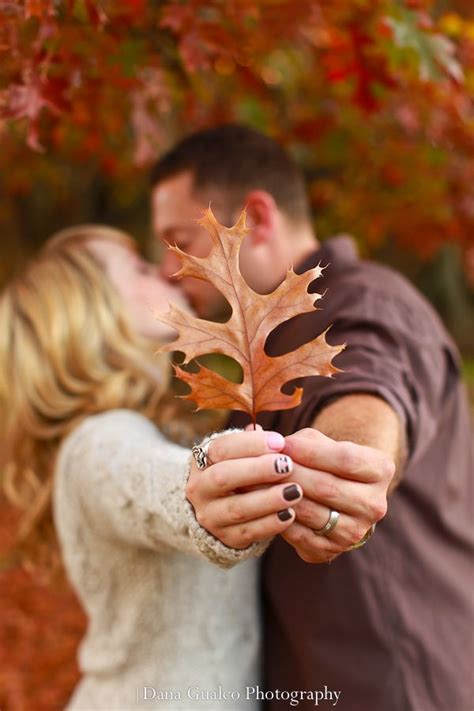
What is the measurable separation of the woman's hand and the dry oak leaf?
6 centimetres

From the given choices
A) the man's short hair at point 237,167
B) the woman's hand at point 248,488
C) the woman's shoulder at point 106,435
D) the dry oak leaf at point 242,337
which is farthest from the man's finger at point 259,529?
the man's short hair at point 237,167

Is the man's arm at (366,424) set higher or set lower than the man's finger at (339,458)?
lower

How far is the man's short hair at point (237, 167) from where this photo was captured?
225 cm

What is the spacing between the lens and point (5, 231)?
9266 mm

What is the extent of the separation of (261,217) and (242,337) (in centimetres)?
106

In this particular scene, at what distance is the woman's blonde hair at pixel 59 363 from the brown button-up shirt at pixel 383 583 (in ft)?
1.49

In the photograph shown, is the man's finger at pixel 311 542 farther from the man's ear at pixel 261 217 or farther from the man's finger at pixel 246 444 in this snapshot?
the man's ear at pixel 261 217

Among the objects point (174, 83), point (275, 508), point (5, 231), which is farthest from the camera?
point (5, 231)

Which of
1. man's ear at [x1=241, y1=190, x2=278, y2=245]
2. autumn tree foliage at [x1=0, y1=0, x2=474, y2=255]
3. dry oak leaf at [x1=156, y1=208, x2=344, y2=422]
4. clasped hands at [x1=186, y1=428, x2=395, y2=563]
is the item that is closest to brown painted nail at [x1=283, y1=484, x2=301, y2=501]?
clasped hands at [x1=186, y1=428, x2=395, y2=563]

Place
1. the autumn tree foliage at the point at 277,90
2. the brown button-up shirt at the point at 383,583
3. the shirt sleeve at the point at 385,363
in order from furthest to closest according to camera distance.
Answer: the autumn tree foliage at the point at 277,90
the brown button-up shirt at the point at 383,583
the shirt sleeve at the point at 385,363

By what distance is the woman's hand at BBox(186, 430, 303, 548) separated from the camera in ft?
3.33

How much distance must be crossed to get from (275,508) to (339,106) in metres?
3.31

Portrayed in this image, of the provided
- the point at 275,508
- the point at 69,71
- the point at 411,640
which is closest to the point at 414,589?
the point at 411,640

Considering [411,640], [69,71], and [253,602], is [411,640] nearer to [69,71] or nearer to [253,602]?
[253,602]
